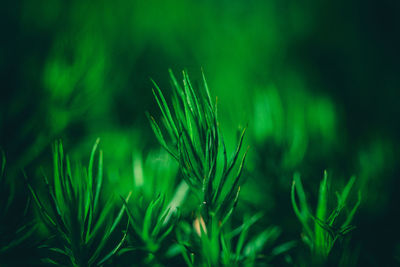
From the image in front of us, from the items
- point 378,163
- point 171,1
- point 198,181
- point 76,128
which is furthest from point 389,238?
point 171,1

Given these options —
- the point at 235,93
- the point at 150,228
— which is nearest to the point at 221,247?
the point at 150,228

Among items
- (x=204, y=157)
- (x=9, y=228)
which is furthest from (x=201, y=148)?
(x=9, y=228)

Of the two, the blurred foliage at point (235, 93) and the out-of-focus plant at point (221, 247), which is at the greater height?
the blurred foliage at point (235, 93)

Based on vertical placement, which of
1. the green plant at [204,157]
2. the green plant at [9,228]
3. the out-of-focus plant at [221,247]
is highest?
the green plant at [204,157]

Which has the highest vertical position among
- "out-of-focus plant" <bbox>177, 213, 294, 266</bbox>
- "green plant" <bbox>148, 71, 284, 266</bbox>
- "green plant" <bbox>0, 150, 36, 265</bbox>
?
"green plant" <bbox>148, 71, 284, 266</bbox>

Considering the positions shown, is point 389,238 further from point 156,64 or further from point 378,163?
point 156,64

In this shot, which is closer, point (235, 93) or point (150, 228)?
point (150, 228)

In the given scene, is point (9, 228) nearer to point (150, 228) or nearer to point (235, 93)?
point (150, 228)

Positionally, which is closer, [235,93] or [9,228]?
[9,228]

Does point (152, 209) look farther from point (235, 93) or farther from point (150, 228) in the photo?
point (235, 93)
